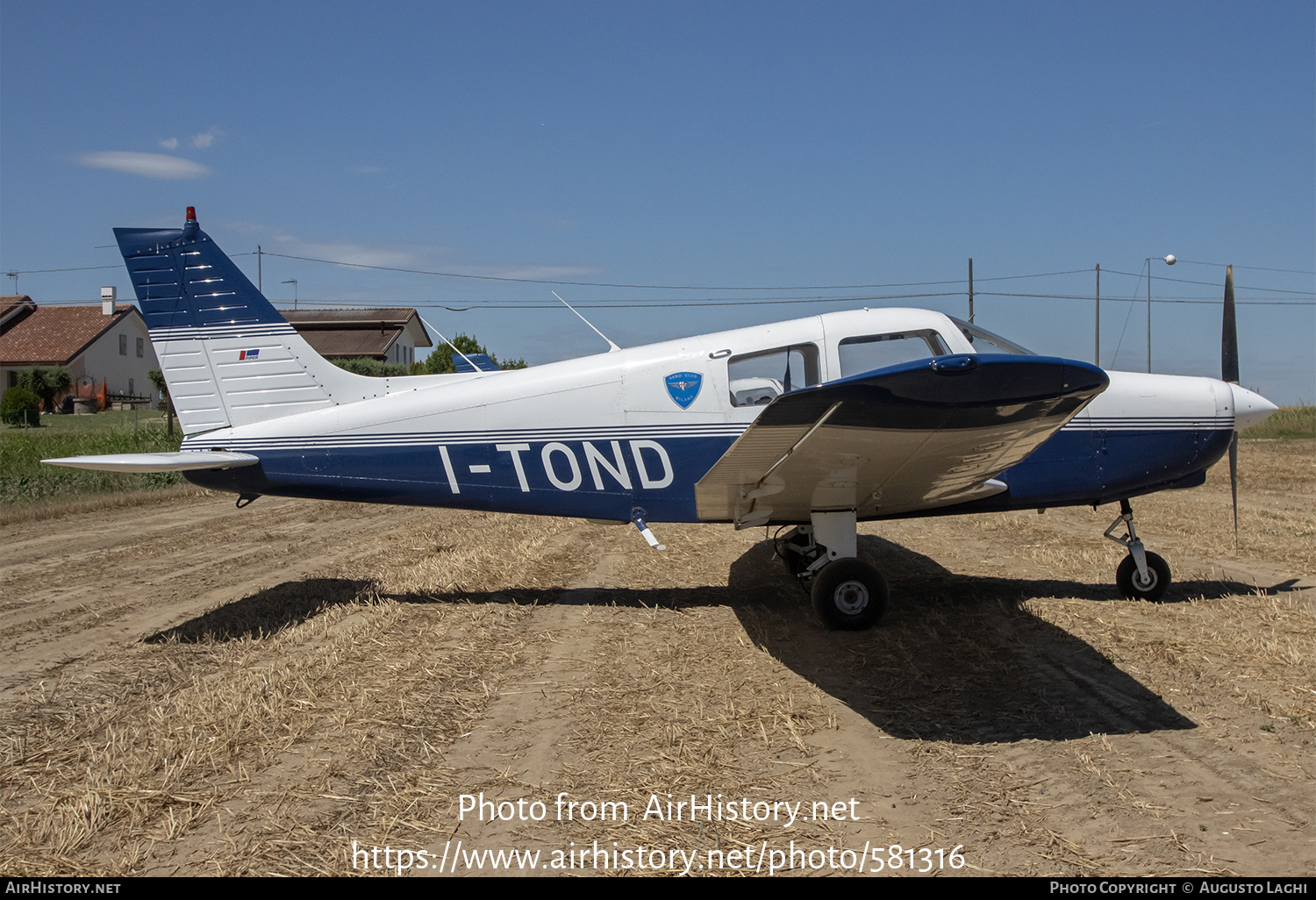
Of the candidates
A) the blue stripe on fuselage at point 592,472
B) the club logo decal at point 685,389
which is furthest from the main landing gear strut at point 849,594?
the club logo decal at point 685,389

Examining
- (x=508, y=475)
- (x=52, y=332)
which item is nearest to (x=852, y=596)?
(x=508, y=475)

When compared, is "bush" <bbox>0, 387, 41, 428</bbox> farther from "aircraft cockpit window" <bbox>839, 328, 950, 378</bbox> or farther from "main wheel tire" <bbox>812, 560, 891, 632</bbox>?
"main wheel tire" <bbox>812, 560, 891, 632</bbox>

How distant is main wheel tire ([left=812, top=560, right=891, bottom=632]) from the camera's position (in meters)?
5.47

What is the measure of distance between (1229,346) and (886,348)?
3.43m

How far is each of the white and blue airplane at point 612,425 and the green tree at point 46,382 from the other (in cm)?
4114

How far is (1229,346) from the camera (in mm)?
6836

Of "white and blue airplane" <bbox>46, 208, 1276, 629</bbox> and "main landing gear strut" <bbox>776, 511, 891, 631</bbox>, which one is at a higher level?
"white and blue airplane" <bbox>46, 208, 1276, 629</bbox>

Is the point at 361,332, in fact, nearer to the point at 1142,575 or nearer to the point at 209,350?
the point at 209,350

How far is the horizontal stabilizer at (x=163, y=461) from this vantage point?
509 centimetres

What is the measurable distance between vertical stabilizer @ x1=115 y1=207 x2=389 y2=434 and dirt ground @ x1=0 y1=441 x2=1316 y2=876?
5.51 feet

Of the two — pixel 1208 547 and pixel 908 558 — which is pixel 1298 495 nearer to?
pixel 1208 547

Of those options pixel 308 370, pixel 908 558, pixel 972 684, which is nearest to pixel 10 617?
pixel 308 370

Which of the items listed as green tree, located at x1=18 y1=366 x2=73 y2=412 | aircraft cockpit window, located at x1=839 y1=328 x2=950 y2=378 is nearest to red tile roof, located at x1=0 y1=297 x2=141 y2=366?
green tree, located at x1=18 y1=366 x2=73 y2=412

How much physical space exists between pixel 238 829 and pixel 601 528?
8.38 metres
